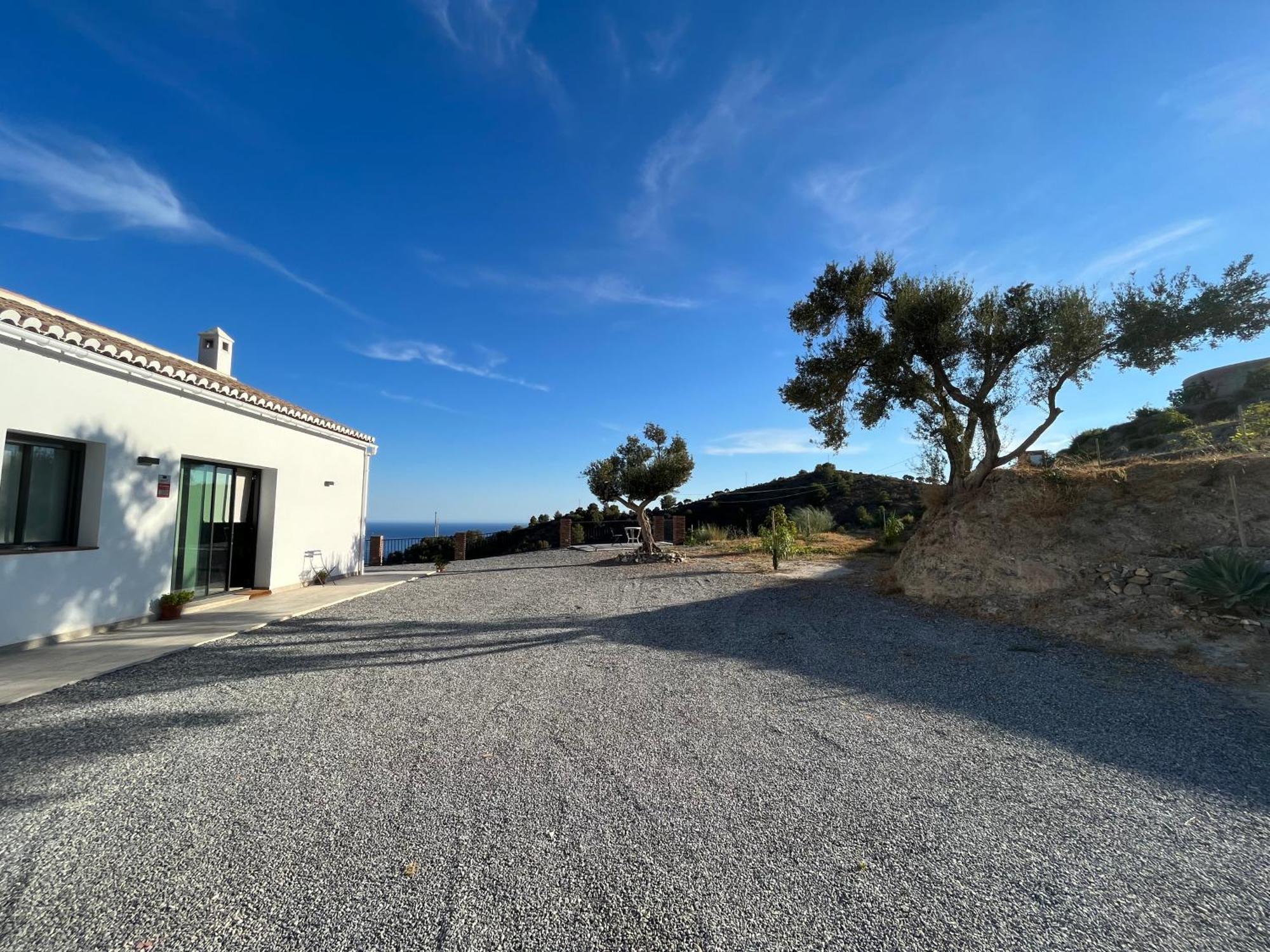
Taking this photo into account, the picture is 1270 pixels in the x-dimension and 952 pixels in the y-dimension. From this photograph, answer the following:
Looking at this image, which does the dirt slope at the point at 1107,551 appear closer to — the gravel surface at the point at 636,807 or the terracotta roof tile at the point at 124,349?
the gravel surface at the point at 636,807

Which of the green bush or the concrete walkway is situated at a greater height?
the green bush

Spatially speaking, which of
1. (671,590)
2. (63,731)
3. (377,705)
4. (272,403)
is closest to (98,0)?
(272,403)

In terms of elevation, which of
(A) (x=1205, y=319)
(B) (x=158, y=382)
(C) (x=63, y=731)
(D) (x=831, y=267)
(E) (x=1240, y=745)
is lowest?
(E) (x=1240, y=745)

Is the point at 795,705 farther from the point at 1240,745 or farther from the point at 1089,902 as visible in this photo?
the point at 1240,745

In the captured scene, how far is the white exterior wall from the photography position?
216 inches

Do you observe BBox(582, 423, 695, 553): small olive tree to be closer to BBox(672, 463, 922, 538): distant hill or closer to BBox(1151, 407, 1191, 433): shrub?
BBox(672, 463, 922, 538): distant hill

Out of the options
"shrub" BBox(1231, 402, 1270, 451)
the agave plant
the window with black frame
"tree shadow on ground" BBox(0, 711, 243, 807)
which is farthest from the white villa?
"shrub" BBox(1231, 402, 1270, 451)

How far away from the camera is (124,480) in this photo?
21.6ft

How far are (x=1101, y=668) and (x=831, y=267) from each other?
742 cm

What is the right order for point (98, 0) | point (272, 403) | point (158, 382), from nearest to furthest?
point (98, 0) < point (158, 382) < point (272, 403)

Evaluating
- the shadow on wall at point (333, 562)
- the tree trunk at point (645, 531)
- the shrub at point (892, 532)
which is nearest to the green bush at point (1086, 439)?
the shrub at point (892, 532)

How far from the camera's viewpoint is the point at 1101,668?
196 inches

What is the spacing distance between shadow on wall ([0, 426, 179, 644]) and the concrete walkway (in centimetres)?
28

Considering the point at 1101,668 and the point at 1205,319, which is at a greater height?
the point at 1205,319
